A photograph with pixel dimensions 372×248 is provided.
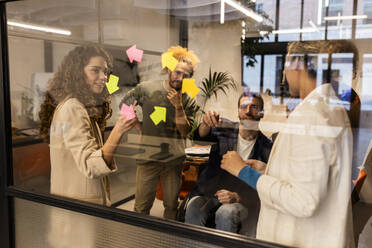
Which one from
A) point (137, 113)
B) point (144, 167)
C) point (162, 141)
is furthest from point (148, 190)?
point (137, 113)

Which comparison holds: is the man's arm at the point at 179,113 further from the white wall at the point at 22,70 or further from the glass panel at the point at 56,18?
the white wall at the point at 22,70

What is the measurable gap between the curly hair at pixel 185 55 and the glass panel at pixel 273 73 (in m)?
0.32

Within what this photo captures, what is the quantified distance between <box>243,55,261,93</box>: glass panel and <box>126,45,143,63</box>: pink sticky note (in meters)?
0.53

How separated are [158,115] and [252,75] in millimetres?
522

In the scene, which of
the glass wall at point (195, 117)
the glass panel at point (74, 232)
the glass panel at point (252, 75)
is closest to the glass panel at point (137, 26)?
the glass wall at point (195, 117)

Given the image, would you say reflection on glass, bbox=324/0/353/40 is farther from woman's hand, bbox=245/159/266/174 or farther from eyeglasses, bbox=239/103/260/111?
woman's hand, bbox=245/159/266/174

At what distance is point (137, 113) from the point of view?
1.68 m

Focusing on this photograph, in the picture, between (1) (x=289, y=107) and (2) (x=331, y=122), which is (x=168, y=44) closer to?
(1) (x=289, y=107)

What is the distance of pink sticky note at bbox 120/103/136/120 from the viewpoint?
1690 mm

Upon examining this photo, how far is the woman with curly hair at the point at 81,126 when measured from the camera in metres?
1.76

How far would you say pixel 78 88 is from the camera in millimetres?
1833

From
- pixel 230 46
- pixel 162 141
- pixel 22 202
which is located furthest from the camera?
pixel 22 202

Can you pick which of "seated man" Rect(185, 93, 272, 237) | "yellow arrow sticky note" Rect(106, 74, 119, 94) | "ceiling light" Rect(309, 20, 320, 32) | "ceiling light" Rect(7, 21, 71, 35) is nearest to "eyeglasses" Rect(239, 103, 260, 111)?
"seated man" Rect(185, 93, 272, 237)

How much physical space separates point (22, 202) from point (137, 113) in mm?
948
